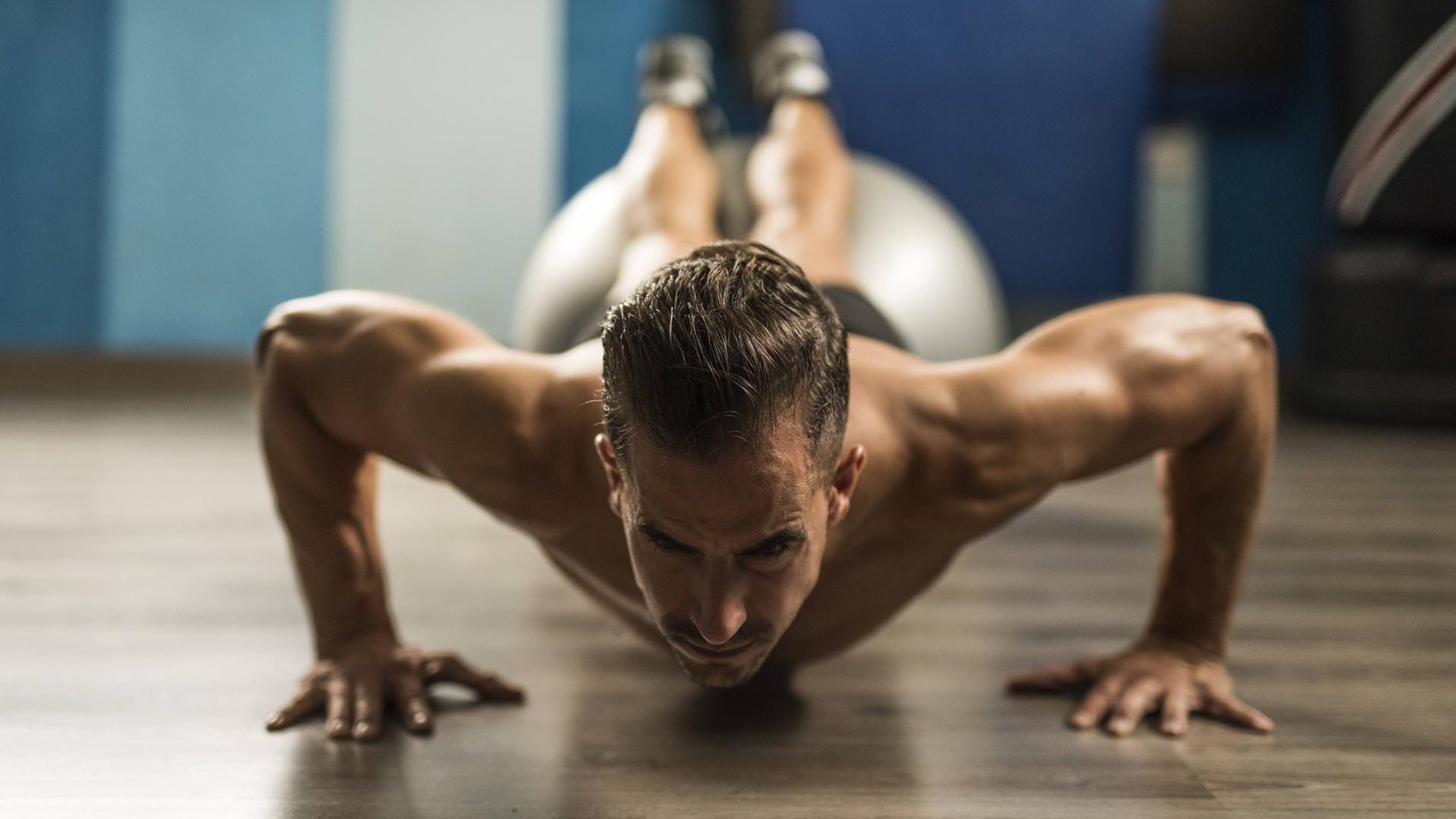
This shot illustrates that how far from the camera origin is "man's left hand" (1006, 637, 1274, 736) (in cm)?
136

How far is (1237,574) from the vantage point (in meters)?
1.45

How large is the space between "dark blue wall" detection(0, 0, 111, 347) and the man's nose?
408 centimetres

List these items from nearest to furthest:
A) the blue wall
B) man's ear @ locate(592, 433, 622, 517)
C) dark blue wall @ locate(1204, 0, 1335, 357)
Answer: man's ear @ locate(592, 433, 622, 517) → the blue wall → dark blue wall @ locate(1204, 0, 1335, 357)

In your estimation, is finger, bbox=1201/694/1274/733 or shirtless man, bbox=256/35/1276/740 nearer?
shirtless man, bbox=256/35/1276/740

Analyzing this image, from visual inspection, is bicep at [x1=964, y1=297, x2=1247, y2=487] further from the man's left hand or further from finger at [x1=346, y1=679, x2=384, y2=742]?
finger at [x1=346, y1=679, x2=384, y2=742]

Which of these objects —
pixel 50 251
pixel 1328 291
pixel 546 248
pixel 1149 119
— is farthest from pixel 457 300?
pixel 1328 291

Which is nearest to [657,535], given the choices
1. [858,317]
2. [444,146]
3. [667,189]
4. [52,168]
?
[858,317]

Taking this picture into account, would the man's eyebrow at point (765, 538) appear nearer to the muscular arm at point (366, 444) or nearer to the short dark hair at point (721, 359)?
the short dark hair at point (721, 359)

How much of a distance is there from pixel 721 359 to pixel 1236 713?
2.39 feet

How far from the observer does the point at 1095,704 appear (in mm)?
1385

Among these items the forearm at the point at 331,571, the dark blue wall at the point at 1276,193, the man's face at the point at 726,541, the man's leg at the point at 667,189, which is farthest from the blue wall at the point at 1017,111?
the man's face at the point at 726,541

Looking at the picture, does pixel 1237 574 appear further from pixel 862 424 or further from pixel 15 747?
pixel 15 747

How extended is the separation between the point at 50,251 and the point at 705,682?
4090 mm

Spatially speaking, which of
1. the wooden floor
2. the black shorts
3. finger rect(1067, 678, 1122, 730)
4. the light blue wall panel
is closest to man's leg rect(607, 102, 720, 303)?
the black shorts
